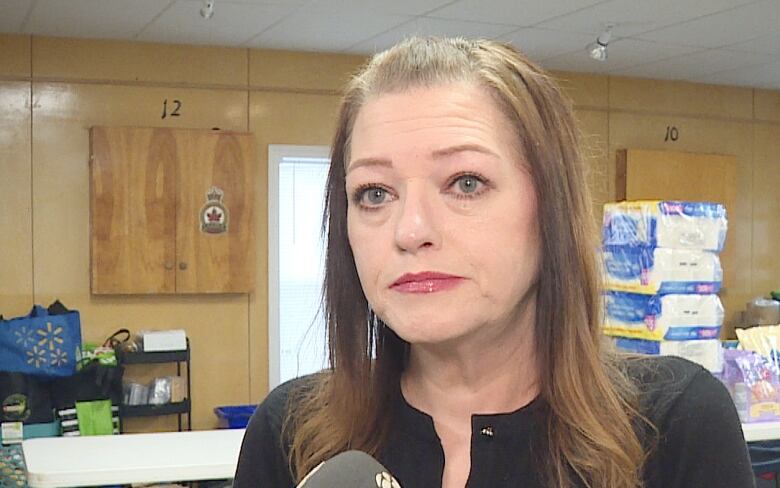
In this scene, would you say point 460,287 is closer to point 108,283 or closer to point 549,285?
point 549,285

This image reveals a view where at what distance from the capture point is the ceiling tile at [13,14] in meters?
4.49

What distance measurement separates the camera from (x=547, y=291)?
114 centimetres

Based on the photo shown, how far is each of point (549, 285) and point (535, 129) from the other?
0.19 meters

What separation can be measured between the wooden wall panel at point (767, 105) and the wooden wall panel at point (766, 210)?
0.23 ft

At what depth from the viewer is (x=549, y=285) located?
1.13m

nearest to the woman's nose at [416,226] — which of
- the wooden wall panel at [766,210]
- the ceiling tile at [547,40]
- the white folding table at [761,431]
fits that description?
the white folding table at [761,431]

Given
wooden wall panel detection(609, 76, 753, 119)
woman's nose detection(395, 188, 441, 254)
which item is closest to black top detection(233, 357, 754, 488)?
woman's nose detection(395, 188, 441, 254)

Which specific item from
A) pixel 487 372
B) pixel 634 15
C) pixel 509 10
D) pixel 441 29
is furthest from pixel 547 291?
pixel 441 29

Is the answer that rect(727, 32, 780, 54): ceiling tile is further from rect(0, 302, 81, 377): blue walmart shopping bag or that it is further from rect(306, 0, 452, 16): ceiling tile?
rect(0, 302, 81, 377): blue walmart shopping bag

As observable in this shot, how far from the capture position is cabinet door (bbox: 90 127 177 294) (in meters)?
5.18

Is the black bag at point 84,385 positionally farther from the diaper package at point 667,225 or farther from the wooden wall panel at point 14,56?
the diaper package at point 667,225

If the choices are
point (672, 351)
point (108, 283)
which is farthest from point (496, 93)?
point (108, 283)

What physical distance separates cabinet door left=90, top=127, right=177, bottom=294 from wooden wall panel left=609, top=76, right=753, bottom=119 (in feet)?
10.4

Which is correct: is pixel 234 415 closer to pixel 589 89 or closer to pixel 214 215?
pixel 214 215
